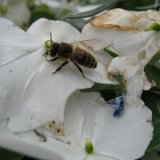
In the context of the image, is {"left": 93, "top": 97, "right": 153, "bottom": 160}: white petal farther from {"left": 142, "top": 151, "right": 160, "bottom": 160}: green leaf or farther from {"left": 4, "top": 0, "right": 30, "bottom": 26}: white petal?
{"left": 4, "top": 0, "right": 30, "bottom": 26}: white petal

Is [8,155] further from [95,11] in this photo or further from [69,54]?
[95,11]

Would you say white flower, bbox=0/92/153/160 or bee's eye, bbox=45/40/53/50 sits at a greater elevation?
bee's eye, bbox=45/40/53/50

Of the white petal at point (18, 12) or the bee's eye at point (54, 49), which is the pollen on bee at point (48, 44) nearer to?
the bee's eye at point (54, 49)

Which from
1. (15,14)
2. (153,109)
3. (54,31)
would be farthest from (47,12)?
(153,109)

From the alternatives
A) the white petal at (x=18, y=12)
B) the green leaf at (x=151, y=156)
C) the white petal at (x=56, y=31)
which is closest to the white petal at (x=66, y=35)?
the white petal at (x=56, y=31)

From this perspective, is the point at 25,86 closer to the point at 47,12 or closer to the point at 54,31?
the point at 54,31

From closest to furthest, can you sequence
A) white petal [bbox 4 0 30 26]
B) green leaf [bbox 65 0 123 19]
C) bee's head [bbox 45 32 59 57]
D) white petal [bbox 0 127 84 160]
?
white petal [bbox 0 127 84 160]
bee's head [bbox 45 32 59 57]
green leaf [bbox 65 0 123 19]
white petal [bbox 4 0 30 26]

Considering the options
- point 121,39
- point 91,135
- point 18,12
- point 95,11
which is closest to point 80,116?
point 91,135

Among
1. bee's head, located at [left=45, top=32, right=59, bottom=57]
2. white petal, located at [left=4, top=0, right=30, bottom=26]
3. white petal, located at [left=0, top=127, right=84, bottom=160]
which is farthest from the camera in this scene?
white petal, located at [left=4, top=0, right=30, bottom=26]

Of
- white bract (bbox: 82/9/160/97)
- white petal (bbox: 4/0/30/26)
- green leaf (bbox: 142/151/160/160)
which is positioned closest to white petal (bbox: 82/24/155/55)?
white bract (bbox: 82/9/160/97)
